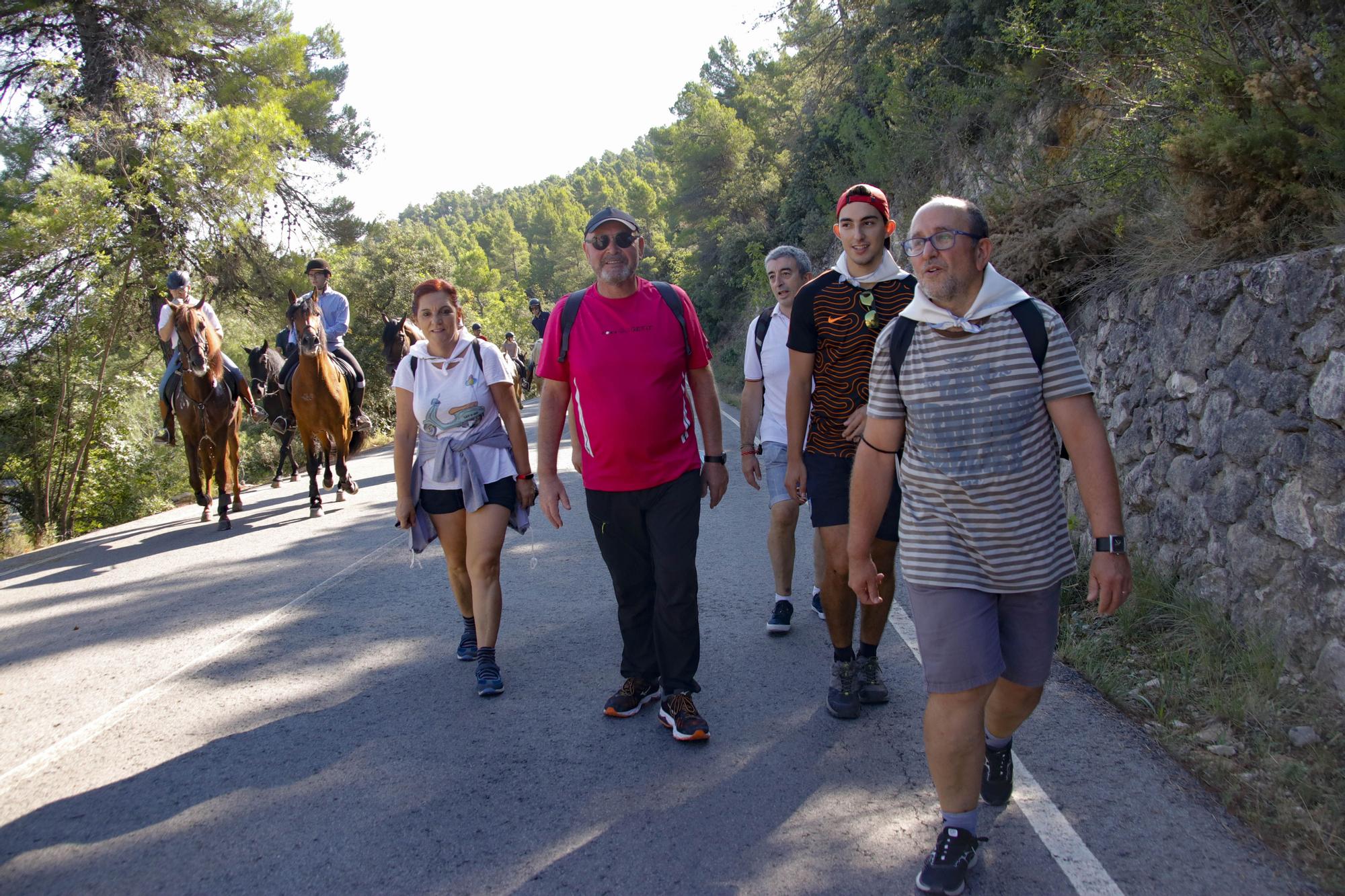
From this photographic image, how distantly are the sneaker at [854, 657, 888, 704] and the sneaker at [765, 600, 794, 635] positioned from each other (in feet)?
3.30

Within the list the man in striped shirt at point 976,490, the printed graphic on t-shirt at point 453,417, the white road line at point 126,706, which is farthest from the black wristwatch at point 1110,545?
the white road line at point 126,706

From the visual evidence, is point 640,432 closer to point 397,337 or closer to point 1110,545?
point 1110,545

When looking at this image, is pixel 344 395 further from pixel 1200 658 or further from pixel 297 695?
pixel 1200 658

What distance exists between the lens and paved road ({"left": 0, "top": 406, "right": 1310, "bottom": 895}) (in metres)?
3.26

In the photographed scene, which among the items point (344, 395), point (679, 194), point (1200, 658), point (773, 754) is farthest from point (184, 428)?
point (679, 194)

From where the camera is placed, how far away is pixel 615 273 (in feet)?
13.9

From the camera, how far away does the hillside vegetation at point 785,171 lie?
5770 millimetres

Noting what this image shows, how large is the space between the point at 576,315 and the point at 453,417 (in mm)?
1094

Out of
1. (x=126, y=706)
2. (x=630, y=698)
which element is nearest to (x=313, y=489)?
(x=126, y=706)

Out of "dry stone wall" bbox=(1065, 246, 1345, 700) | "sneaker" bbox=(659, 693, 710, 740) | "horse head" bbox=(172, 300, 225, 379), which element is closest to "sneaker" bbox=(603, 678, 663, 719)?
"sneaker" bbox=(659, 693, 710, 740)

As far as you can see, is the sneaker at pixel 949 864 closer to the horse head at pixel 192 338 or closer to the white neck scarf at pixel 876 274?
the white neck scarf at pixel 876 274

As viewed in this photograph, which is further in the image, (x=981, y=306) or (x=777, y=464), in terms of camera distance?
(x=777, y=464)

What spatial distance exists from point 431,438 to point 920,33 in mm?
13396

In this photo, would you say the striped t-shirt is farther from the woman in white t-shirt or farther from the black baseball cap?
the woman in white t-shirt
